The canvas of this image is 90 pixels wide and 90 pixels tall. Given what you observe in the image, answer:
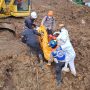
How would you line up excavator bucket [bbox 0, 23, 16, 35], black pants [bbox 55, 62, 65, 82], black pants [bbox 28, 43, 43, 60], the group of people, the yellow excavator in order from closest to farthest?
the group of people
black pants [bbox 55, 62, 65, 82]
black pants [bbox 28, 43, 43, 60]
excavator bucket [bbox 0, 23, 16, 35]
the yellow excavator

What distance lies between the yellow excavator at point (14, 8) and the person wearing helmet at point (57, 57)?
4281mm

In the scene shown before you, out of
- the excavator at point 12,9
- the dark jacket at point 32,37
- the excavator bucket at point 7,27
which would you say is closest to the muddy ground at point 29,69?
the excavator bucket at point 7,27

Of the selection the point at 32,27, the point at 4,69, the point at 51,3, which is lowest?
the point at 51,3

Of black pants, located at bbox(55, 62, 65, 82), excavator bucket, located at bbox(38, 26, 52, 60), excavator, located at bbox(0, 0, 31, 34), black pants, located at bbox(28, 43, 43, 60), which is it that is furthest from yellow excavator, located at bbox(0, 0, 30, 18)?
black pants, located at bbox(55, 62, 65, 82)

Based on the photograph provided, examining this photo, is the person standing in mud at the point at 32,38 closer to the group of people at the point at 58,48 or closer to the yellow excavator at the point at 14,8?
the group of people at the point at 58,48

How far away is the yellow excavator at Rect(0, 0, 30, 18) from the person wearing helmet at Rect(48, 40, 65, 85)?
4281 millimetres

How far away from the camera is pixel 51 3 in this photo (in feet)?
88.4

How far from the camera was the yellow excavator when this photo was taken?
60.1ft

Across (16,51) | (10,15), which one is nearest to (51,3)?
(10,15)

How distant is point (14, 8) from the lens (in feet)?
61.3

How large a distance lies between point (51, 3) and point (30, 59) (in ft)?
40.4

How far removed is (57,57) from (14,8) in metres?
5.17

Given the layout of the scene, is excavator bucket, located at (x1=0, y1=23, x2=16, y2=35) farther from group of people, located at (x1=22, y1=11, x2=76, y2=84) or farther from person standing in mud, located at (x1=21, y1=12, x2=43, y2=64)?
person standing in mud, located at (x1=21, y1=12, x2=43, y2=64)

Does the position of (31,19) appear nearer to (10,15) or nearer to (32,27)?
(32,27)
